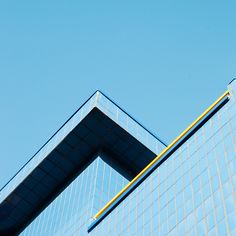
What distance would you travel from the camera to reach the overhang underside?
67125mm

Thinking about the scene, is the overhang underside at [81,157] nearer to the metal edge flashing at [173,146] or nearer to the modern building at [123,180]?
the modern building at [123,180]

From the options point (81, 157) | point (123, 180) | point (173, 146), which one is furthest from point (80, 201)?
point (173, 146)

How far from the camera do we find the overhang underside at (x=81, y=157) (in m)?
67.1

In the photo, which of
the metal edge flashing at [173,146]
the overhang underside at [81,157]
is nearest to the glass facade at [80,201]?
the overhang underside at [81,157]

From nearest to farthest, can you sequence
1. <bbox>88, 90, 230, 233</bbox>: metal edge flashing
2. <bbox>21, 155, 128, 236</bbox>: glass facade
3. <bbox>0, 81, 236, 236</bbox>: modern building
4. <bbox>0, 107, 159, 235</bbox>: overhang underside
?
<bbox>0, 81, 236, 236</bbox>: modern building
<bbox>88, 90, 230, 233</bbox>: metal edge flashing
<bbox>21, 155, 128, 236</bbox>: glass facade
<bbox>0, 107, 159, 235</bbox>: overhang underside

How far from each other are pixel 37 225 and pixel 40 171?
22.4 feet

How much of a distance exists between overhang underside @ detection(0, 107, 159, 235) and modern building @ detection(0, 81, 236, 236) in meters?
0.12

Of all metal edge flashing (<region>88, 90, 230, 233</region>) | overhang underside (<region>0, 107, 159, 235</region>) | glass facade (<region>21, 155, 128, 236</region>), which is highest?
overhang underside (<region>0, 107, 159, 235</region>)

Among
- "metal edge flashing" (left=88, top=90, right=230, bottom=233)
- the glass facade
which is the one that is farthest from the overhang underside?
"metal edge flashing" (left=88, top=90, right=230, bottom=233)

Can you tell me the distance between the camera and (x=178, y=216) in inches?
1455

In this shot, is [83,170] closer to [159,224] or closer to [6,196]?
[6,196]

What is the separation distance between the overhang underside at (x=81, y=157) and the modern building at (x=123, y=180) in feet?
0.41

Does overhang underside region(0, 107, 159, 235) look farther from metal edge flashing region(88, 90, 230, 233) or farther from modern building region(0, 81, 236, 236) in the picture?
metal edge flashing region(88, 90, 230, 233)

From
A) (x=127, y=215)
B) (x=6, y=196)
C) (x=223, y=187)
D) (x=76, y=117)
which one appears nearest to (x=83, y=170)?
(x=76, y=117)
